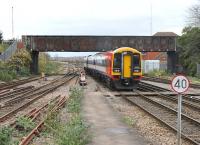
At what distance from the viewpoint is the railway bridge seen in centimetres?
6638

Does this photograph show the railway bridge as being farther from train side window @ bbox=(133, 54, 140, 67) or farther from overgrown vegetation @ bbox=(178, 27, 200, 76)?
train side window @ bbox=(133, 54, 140, 67)

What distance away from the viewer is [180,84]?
1241 centimetres

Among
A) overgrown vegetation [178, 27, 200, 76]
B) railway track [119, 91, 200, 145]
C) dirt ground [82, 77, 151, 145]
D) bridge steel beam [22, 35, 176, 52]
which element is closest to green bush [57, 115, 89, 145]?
dirt ground [82, 77, 151, 145]

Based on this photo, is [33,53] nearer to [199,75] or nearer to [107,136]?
[199,75]

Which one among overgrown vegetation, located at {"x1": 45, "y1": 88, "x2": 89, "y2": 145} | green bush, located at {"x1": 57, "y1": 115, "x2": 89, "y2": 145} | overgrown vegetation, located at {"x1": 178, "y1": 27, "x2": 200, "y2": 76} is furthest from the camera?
overgrown vegetation, located at {"x1": 178, "y1": 27, "x2": 200, "y2": 76}

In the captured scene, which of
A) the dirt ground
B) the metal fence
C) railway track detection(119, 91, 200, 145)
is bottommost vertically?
railway track detection(119, 91, 200, 145)

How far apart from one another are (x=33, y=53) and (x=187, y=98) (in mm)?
42984

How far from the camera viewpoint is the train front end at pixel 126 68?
3475cm

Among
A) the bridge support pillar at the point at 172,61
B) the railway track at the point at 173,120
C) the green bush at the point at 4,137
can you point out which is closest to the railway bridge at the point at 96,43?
the bridge support pillar at the point at 172,61

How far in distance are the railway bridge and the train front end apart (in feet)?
102

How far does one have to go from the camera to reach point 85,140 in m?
12.6

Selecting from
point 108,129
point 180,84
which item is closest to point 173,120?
point 108,129

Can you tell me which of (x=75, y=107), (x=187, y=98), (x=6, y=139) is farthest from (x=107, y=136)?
(x=187, y=98)

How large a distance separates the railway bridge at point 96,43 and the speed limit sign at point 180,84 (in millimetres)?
53875
